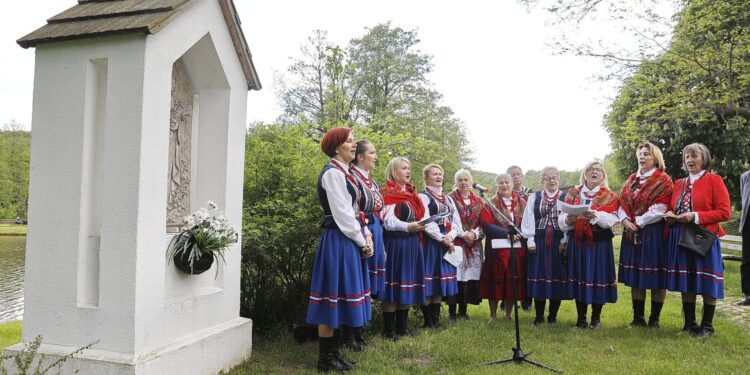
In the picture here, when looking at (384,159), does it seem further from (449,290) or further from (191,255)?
(191,255)

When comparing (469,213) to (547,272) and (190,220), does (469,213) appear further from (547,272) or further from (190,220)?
(190,220)

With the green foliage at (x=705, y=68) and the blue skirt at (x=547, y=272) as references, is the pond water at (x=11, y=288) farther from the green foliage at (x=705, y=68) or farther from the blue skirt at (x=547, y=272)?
the green foliage at (x=705, y=68)

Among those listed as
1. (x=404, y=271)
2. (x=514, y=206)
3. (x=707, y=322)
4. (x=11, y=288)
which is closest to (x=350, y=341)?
(x=404, y=271)

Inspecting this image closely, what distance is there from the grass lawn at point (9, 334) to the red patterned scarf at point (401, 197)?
463 centimetres

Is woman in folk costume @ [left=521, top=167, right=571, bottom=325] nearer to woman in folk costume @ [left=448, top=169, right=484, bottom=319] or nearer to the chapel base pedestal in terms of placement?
woman in folk costume @ [left=448, top=169, right=484, bottom=319]

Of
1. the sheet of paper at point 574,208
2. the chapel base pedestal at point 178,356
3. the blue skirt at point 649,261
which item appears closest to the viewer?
the chapel base pedestal at point 178,356

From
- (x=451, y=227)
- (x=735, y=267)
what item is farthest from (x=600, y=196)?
(x=735, y=267)

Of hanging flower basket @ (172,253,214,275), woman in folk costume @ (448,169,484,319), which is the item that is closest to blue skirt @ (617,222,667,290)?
woman in folk costume @ (448,169,484,319)

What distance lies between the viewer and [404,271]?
598 centimetres

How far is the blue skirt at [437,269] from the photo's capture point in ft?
20.9

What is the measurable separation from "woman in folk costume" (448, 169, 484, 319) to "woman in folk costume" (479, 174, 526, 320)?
107 mm

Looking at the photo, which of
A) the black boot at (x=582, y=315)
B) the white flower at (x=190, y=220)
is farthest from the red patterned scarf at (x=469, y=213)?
the white flower at (x=190, y=220)

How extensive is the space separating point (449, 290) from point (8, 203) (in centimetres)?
4533

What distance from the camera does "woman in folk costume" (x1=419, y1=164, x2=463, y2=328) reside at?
6355 mm
